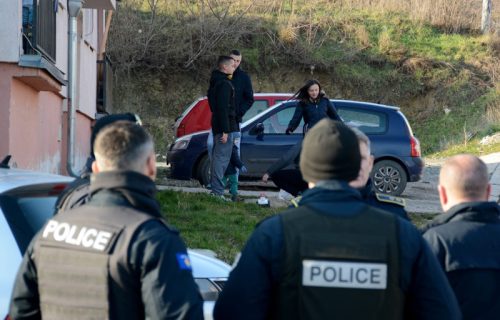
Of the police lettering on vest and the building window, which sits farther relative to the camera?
the building window

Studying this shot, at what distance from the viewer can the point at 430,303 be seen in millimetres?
2908

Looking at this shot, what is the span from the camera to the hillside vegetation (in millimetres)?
30109

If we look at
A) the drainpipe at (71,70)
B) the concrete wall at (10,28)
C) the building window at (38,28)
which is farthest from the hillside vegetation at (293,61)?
the concrete wall at (10,28)

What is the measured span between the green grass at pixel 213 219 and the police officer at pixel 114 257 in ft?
16.9

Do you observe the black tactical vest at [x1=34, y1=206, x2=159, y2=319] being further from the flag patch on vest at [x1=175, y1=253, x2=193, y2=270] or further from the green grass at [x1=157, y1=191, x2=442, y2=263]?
the green grass at [x1=157, y1=191, x2=442, y2=263]

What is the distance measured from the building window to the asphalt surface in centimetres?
295

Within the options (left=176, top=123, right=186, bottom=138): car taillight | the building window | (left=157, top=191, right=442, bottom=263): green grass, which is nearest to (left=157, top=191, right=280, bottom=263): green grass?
(left=157, top=191, right=442, bottom=263): green grass

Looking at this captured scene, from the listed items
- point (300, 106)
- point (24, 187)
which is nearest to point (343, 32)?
point (300, 106)

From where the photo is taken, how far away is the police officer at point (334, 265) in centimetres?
283

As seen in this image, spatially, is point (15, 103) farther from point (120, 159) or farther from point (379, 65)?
point (379, 65)

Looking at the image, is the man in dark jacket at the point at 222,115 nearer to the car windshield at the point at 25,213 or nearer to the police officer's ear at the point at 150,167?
the car windshield at the point at 25,213

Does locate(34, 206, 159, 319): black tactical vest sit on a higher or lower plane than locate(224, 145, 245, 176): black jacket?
higher

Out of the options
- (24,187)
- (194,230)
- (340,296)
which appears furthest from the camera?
(194,230)

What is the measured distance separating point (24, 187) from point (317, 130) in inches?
76.9
